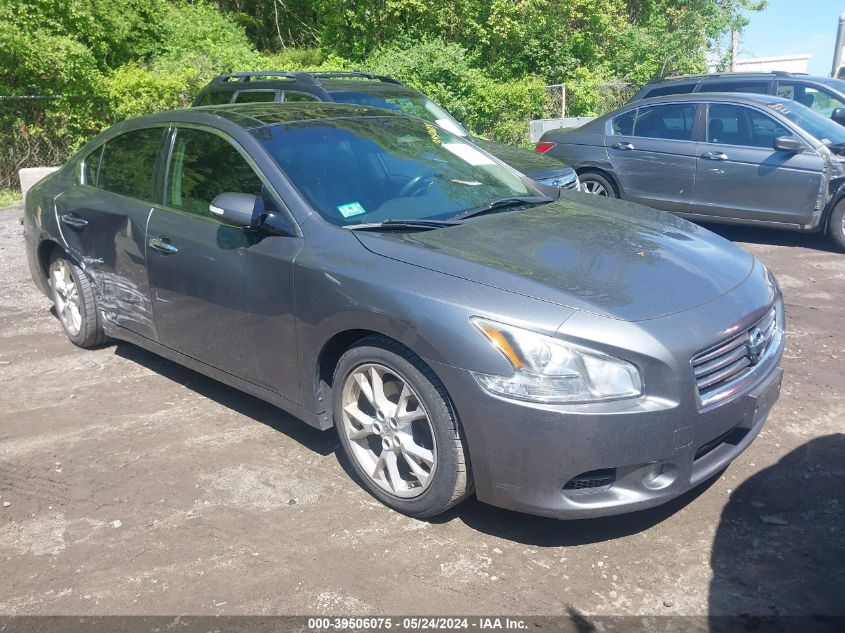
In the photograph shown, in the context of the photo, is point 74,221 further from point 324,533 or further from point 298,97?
point 298,97

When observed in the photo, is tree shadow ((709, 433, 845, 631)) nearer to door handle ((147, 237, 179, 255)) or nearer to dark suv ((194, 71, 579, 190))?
door handle ((147, 237, 179, 255))

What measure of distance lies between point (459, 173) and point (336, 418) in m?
1.59

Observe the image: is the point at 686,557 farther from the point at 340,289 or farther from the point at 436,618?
the point at 340,289

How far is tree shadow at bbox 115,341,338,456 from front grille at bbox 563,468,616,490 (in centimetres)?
157

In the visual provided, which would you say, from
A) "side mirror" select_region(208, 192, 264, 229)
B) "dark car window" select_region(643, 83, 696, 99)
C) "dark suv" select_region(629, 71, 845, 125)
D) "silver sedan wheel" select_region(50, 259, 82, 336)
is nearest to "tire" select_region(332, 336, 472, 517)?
"side mirror" select_region(208, 192, 264, 229)

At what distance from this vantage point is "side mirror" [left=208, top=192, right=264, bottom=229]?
12.5 feet

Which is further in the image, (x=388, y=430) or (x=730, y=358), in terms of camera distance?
(x=388, y=430)

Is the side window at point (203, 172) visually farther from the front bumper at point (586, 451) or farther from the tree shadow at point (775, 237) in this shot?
the tree shadow at point (775, 237)

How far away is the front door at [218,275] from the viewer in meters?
3.89

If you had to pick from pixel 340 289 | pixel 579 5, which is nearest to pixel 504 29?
pixel 579 5

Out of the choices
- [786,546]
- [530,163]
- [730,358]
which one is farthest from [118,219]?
[530,163]

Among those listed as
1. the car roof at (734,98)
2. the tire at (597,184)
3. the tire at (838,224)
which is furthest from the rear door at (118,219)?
the tire at (838,224)

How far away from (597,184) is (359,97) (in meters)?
3.10

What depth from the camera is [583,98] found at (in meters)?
19.2
